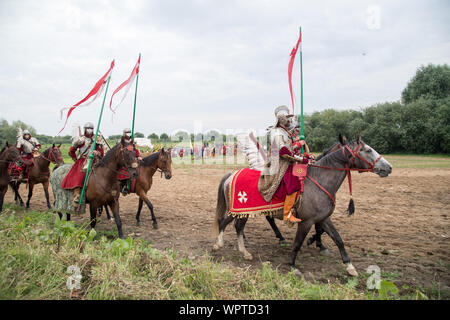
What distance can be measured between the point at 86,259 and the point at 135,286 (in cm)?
95

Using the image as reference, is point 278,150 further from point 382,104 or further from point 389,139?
point 382,104

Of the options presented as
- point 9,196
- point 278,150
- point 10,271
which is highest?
point 278,150

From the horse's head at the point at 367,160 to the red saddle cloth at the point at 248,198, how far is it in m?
1.54

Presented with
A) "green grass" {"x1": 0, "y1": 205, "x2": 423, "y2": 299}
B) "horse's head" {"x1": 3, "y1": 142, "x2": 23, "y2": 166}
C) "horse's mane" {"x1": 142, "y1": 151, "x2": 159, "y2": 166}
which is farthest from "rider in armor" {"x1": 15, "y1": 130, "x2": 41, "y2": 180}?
"green grass" {"x1": 0, "y1": 205, "x2": 423, "y2": 299}

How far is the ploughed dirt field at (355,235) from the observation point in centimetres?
450

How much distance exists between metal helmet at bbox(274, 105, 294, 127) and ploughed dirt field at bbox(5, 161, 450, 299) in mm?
2611

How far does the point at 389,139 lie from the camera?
33.6 m

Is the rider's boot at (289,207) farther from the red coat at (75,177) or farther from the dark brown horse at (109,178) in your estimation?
the red coat at (75,177)

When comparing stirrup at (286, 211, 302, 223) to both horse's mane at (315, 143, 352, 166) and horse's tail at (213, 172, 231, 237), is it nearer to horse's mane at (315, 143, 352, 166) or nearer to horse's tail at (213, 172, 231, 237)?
horse's mane at (315, 143, 352, 166)

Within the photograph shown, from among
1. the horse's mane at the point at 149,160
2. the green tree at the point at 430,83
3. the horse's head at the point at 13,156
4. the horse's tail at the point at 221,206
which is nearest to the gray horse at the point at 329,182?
the horse's tail at the point at 221,206

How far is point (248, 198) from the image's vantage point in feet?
16.8

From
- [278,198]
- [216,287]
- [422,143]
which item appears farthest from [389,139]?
[216,287]

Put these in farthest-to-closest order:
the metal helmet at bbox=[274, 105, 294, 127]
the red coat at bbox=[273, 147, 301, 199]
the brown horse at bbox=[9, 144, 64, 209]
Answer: the brown horse at bbox=[9, 144, 64, 209]
the metal helmet at bbox=[274, 105, 294, 127]
the red coat at bbox=[273, 147, 301, 199]

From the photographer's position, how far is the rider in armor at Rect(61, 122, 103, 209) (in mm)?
6219
